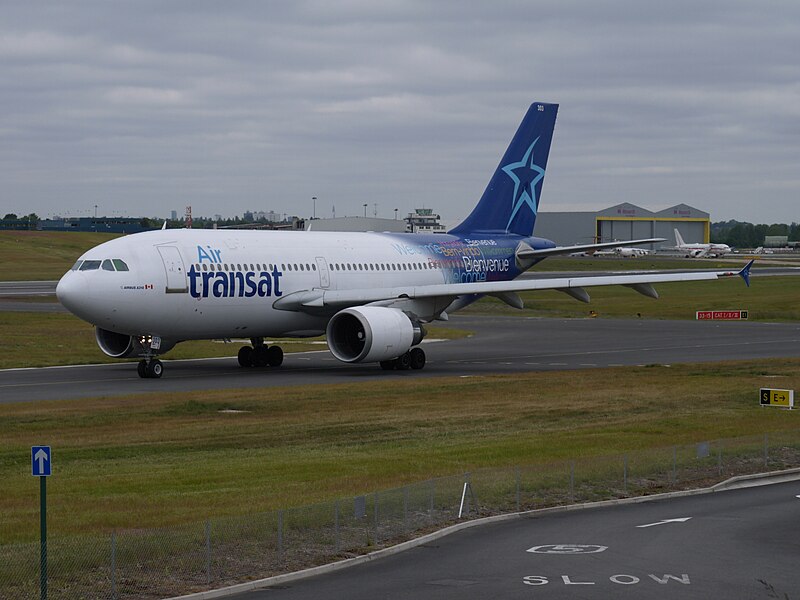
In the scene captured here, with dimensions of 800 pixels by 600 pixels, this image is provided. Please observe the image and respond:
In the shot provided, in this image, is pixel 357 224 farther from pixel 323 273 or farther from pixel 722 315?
pixel 323 273

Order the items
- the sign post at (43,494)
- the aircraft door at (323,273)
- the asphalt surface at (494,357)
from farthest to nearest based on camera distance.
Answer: the aircraft door at (323,273) < the asphalt surface at (494,357) < the sign post at (43,494)

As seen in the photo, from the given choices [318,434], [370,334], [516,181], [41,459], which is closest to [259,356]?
[370,334]

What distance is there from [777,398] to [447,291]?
15233 millimetres

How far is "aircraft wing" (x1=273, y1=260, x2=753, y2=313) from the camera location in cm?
5147

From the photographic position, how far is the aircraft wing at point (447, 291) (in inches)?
2026

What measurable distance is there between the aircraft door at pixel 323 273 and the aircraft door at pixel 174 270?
719 cm

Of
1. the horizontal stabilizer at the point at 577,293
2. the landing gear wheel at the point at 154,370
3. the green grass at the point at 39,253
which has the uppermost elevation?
the green grass at the point at 39,253

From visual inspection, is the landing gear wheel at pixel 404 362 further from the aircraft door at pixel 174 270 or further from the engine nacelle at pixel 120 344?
the aircraft door at pixel 174 270

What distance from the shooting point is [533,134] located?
208ft

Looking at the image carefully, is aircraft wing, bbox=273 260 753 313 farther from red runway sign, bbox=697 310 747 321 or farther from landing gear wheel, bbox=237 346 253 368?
red runway sign, bbox=697 310 747 321

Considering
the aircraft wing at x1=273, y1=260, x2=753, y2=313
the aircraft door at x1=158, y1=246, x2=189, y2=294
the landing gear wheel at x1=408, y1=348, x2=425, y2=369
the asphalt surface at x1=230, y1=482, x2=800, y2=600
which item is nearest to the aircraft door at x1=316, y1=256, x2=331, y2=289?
the aircraft wing at x1=273, y1=260, x2=753, y2=313

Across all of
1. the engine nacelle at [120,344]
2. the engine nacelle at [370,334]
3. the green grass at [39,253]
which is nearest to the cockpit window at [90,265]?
the engine nacelle at [120,344]

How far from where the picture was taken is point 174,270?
4734 centimetres

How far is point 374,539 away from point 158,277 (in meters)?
25.5
